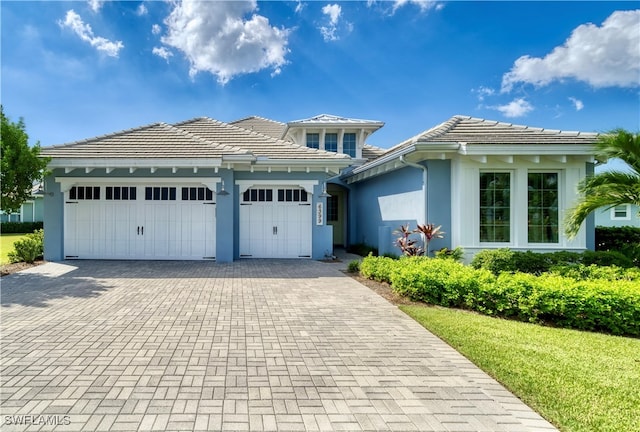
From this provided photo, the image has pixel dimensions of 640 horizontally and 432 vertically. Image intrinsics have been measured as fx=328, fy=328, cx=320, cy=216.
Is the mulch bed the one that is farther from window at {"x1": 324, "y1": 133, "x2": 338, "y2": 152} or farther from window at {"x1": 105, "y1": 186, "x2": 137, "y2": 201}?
window at {"x1": 324, "y1": 133, "x2": 338, "y2": 152}

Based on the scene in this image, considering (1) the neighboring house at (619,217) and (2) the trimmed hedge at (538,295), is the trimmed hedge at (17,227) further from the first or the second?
(1) the neighboring house at (619,217)

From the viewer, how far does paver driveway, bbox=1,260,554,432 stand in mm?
2783

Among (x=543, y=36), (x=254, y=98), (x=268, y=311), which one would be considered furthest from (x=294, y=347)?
(x=254, y=98)

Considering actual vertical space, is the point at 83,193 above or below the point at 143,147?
below

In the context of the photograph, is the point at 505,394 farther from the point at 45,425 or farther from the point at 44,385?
the point at 44,385

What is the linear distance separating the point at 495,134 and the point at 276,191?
761 centimetres

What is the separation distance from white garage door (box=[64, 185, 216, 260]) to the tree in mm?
2015

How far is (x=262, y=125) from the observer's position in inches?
789

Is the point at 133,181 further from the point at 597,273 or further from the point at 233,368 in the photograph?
the point at 597,273

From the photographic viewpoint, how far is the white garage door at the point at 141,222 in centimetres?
1138

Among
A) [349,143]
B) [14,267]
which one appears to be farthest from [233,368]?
[349,143]

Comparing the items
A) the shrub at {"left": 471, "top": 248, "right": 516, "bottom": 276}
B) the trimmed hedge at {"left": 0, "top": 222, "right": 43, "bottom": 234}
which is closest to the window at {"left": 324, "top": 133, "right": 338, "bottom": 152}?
the shrub at {"left": 471, "top": 248, "right": 516, "bottom": 276}

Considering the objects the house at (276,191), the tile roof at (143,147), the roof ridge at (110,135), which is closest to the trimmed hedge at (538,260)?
the house at (276,191)

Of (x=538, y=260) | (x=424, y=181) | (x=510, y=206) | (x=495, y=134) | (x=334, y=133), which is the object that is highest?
(x=334, y=133)
